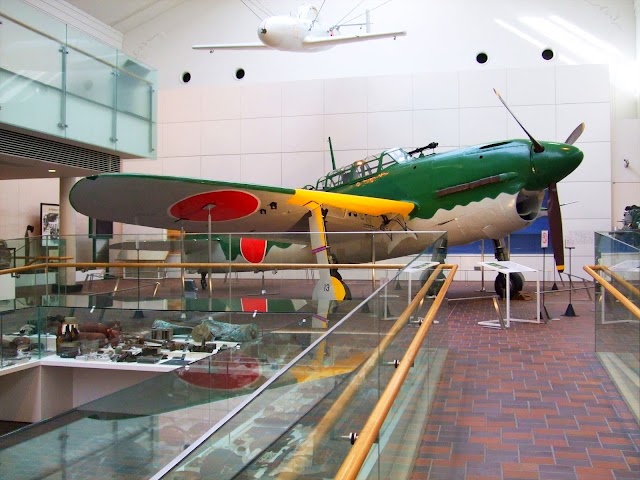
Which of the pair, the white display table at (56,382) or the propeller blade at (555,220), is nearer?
the white display table at (56,382)

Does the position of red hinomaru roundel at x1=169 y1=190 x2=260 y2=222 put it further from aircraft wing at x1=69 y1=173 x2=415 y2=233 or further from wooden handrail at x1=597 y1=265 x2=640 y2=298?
wooden handrail at x1=597 y1=265 x2=640 y2=298

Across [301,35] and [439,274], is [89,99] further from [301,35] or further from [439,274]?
[439,274]

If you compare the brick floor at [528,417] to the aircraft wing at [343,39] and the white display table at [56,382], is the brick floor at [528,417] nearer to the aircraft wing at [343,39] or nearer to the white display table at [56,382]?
the white display table at [56,382]

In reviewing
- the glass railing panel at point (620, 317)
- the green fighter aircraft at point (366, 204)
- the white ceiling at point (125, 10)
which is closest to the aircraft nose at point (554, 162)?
the green fighter aircraft at point (366, 204)

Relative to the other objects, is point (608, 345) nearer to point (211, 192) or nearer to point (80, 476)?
point (80, 476)

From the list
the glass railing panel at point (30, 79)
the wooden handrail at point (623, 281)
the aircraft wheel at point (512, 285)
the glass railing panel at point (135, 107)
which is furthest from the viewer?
the glass railing panel at point (135, 107)

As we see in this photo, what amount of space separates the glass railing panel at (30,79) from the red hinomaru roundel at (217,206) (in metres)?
2.72

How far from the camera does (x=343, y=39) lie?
12.5 metres

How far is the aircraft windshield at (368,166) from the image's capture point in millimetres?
9867

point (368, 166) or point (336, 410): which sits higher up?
point (368, 166)

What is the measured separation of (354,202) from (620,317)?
210 inches

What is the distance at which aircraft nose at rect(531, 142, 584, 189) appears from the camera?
8086 mm

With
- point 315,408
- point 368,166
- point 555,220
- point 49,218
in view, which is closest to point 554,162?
point 555,220

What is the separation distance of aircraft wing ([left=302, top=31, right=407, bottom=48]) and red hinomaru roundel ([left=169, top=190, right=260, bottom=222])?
543 cm
